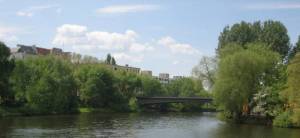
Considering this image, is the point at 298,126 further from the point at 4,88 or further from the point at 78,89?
the point at 78,89

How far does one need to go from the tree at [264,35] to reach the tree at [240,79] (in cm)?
2549

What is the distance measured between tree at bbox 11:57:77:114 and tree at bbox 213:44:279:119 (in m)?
32.8

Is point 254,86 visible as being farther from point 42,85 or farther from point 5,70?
point 5,70

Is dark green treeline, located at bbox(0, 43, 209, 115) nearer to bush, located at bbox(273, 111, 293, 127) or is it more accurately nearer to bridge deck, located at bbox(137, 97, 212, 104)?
bridge deck, located at bbox(137, 97, 212, 104)

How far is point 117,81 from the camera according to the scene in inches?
5177

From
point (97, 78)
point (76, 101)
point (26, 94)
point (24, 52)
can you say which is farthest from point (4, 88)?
point (24, 52)

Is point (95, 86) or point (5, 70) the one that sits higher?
point (5, 70)

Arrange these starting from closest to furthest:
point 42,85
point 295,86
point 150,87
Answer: point 295,86, point 42,85, point 150,87

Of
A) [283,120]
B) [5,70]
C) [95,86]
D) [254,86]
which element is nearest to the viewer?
[283,120]

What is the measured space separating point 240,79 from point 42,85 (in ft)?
123

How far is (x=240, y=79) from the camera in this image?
258ft

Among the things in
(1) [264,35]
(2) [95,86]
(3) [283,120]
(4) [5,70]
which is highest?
(1) [264,35]

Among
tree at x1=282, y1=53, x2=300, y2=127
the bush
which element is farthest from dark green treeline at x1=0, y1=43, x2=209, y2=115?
tree at x1=282, y1=53, x2=300, y2=127

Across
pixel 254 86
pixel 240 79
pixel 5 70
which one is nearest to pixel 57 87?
pixel 5 70
